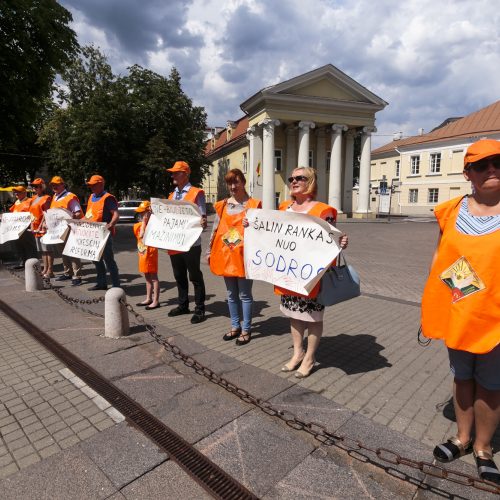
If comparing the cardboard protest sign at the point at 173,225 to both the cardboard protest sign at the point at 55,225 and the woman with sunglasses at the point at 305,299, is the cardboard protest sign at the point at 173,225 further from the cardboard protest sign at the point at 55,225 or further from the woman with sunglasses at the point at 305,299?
the cardboard protest sign at the point at 55,225

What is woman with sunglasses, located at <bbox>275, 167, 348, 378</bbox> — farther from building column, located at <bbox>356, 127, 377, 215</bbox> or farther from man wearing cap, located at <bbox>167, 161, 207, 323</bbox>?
building column, located at <bbox>356, 127, 377, 215</bbox>

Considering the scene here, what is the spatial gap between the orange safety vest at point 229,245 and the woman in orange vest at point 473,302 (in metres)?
2.12

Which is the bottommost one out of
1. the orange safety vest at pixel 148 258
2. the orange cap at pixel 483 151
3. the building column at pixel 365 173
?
the orange safety vest at pixel 148 258

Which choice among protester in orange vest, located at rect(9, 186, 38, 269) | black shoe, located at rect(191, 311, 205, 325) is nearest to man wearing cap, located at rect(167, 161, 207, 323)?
black shoe, located at rect(191, 311, 205, 325)

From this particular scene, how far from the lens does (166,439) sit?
8.51ft

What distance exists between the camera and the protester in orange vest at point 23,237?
8.59 metres

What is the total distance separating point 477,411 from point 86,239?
241 inches

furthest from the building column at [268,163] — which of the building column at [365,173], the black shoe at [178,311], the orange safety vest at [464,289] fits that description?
the orange safety vest at [464,289]

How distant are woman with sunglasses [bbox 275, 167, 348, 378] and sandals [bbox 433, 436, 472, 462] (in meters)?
1.27

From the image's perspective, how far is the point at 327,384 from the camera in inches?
134

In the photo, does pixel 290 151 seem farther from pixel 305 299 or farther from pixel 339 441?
pixel 339 441

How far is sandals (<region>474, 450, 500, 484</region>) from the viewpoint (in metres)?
2.20

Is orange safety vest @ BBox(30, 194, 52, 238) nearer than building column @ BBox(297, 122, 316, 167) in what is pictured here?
Yes

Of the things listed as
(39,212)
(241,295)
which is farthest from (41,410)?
(39,212)
